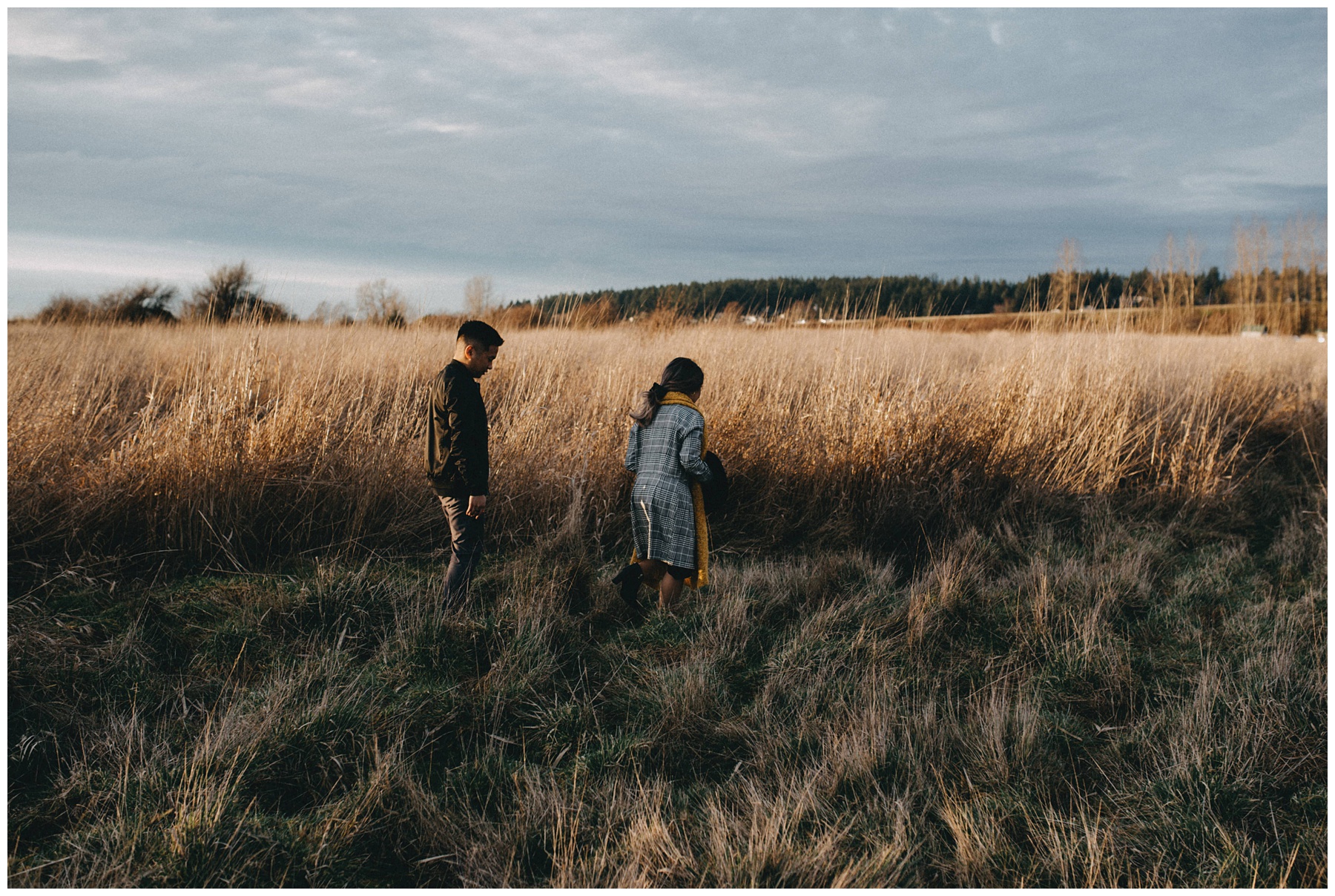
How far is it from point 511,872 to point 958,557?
3225 millimetres

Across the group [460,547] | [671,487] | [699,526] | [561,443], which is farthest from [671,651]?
[561,443]

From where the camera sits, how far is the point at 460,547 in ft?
11.1

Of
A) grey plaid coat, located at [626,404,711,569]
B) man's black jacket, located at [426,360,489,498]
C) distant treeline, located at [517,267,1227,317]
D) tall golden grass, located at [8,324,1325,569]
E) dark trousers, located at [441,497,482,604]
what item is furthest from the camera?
distant treeline, located at [517,267,1227,317]

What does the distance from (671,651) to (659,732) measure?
689mm

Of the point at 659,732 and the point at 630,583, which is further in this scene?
the point at 630,583

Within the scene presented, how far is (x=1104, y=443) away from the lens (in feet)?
18.5

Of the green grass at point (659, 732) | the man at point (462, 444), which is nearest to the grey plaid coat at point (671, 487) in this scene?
the green grass at point (659, 732)

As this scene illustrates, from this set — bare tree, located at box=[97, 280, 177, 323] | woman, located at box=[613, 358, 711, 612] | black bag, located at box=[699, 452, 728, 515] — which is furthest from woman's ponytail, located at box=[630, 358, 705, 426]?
bare tree, located at box=[97, 280, 177, 323]

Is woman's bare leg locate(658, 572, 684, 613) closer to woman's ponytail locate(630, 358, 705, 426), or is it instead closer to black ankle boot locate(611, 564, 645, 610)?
black ankle boot locate(611, 564, 645, 610)

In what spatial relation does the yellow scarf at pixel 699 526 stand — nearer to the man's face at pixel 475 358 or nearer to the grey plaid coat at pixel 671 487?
the grey plaid coat at pixel 671 487

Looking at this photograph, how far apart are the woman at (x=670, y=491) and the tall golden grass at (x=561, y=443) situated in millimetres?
840

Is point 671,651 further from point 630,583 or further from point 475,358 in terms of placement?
point 475,358

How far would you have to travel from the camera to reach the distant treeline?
20.6 ft

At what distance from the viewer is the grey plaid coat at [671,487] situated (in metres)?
3.47
